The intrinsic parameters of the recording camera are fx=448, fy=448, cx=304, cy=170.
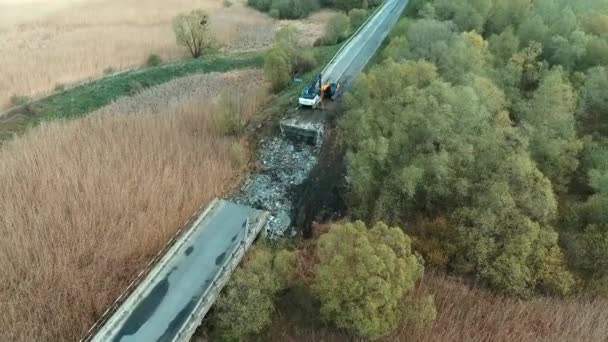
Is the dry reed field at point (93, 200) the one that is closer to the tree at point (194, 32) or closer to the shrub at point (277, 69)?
the shrub at point (277, 69)

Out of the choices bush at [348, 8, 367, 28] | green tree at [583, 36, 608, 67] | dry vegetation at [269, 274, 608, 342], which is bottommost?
dry vegetation at [269, 274, 608, 342]

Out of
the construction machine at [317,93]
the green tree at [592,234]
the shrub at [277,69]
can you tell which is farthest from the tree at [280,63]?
the green tree at [592,234]

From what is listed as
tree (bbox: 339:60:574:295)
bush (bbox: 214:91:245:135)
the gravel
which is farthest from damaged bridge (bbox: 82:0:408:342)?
tree (bbox: 339:60:574:295)

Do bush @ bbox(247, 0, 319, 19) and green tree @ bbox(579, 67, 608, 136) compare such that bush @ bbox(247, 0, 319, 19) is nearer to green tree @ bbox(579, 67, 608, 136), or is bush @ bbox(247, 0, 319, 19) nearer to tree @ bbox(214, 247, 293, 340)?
green tree @ bbox(579, 67, 608, 136)

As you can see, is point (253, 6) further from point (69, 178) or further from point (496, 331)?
point (496, 331)

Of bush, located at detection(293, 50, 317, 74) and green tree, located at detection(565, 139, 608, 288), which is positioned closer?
green tree, located at detection(565, 139, 608, 288)

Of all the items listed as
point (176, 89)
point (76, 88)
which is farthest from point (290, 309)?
point (76, 88)

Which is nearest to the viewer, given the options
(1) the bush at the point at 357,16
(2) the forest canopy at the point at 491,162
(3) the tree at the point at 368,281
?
(3) the tree at the point at 368,281
